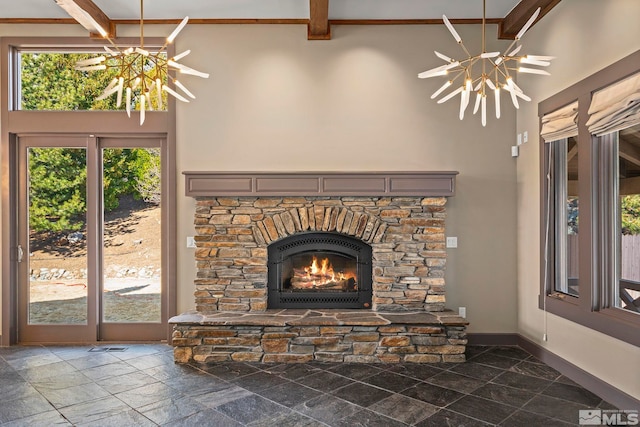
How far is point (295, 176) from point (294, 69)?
1151mm

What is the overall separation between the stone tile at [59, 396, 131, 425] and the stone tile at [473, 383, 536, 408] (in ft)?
8.46

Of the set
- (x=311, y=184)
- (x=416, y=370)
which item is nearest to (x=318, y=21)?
(x=311, y=184)

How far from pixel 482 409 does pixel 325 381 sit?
1187mm

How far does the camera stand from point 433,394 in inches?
125

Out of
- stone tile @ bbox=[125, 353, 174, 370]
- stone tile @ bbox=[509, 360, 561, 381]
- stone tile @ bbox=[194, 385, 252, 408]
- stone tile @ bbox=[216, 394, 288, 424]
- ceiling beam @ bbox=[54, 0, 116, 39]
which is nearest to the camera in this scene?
stone tile @ bbox=[216, 394, 288, 424]

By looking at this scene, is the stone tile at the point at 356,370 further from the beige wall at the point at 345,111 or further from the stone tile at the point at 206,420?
the beige wall at the point at 345,111

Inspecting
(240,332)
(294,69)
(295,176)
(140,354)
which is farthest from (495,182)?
(140,354)

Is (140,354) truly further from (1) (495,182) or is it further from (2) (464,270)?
(1) (495,182)

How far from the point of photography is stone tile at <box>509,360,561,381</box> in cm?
352

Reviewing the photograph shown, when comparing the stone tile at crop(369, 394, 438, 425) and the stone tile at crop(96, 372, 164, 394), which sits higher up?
the stone tile at crop(369, 394, 438, 425)

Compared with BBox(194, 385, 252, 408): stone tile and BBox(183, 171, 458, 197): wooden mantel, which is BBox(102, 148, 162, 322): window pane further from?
BBox(194, 385, 252, 408): stone tile

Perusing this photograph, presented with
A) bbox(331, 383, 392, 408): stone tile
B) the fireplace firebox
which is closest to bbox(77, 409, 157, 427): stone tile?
bbox(331, 383, 392, 408): stone tile

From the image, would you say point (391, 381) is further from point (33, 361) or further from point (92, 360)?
point (33, 361)

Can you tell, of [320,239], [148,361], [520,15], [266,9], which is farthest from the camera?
[320,239]
